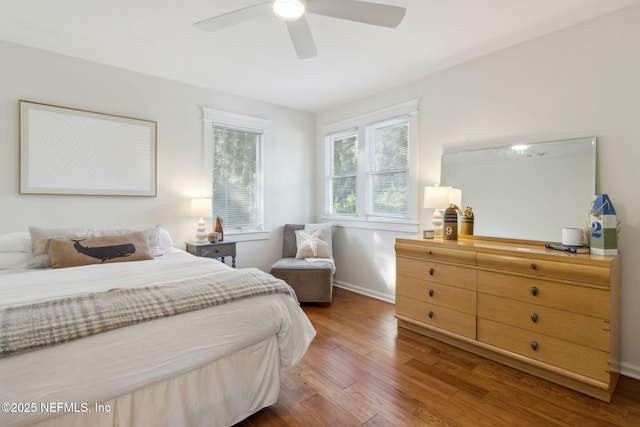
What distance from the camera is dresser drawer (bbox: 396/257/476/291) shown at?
8.06 ft

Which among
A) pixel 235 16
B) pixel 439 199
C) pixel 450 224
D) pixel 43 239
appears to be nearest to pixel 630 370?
pixel 450 224

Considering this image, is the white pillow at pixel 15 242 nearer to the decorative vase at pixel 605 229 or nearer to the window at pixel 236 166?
the window at pixel 236 166

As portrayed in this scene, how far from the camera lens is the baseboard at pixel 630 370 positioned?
2.12 m

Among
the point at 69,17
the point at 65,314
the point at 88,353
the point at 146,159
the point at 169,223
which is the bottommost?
the point at 88,353

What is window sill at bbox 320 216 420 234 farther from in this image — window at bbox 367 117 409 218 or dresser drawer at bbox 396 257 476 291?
dresser drawer at bbox 396 257 476 291

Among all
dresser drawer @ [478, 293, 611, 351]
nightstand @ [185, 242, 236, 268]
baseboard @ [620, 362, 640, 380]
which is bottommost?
baseboard @ [620, 362, 640, 380]

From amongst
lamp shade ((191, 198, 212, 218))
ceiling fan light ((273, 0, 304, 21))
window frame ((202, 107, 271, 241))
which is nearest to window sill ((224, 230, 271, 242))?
window frame ((202, 107, 271, 241))

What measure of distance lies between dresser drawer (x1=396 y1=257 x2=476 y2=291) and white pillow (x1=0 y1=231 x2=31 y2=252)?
122 inches

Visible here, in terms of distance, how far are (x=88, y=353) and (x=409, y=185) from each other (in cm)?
317

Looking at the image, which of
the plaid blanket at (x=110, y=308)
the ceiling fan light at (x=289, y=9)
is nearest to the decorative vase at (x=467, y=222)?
the plaid blanket at (x=110, y=308)

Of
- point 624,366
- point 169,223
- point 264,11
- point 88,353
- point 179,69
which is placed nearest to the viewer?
point 88,353

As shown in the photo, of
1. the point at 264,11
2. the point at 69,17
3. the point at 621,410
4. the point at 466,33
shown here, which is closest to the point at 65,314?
the point at 264,11

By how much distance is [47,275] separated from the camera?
1.94 m

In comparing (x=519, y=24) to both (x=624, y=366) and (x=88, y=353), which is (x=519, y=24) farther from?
(x=88, y=353)
